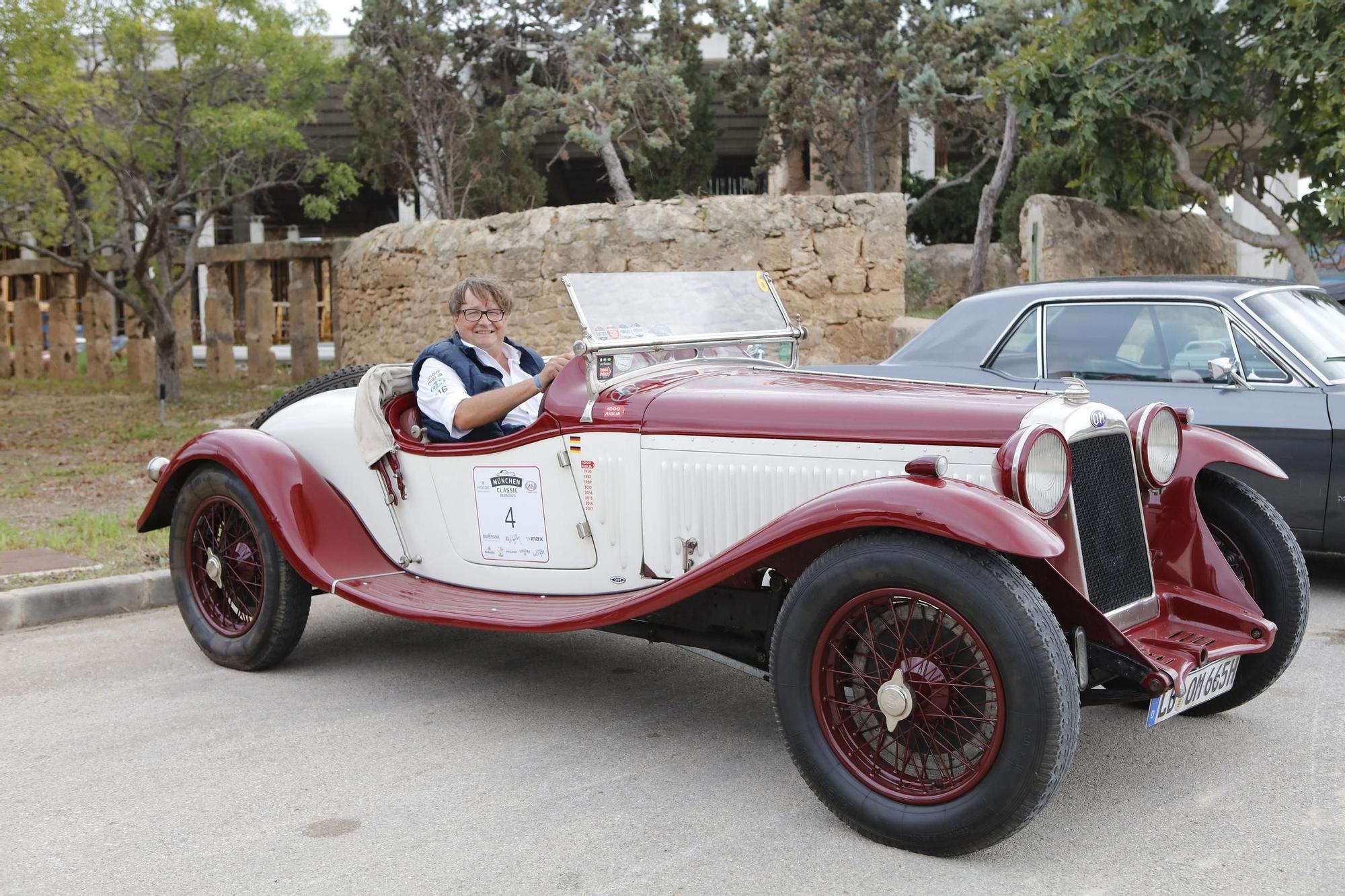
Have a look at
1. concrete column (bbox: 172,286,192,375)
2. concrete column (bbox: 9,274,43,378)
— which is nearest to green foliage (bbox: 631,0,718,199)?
concrete column (bbox: 172,286,192,375)

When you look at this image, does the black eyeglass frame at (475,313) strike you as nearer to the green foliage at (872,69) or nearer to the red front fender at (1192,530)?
the red front fender at (1192,530)

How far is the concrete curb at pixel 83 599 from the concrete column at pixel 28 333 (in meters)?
21.3

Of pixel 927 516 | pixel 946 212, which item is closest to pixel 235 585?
pixel 927 516

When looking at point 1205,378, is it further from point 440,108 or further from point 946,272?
point 440,108

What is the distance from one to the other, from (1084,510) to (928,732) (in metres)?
0.82

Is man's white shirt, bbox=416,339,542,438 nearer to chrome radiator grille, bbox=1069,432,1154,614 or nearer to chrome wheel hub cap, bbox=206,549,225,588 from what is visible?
chrome wheel hub cap, bbox=206,549,225,588

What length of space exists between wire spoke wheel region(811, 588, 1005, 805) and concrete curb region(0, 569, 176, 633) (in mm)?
4046

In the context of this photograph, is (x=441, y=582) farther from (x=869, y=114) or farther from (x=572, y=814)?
(x=869, y=114)

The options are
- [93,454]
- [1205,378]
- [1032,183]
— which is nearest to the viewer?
[1205,378]

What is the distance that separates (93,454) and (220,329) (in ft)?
32.7

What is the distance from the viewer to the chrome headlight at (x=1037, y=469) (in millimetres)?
3230

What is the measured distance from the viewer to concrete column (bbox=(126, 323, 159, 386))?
70.3ft

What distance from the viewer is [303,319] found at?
61.7 feet

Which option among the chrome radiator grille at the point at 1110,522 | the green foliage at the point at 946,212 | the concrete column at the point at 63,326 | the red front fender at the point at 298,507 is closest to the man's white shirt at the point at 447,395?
the red front fender at the point at 298,507
